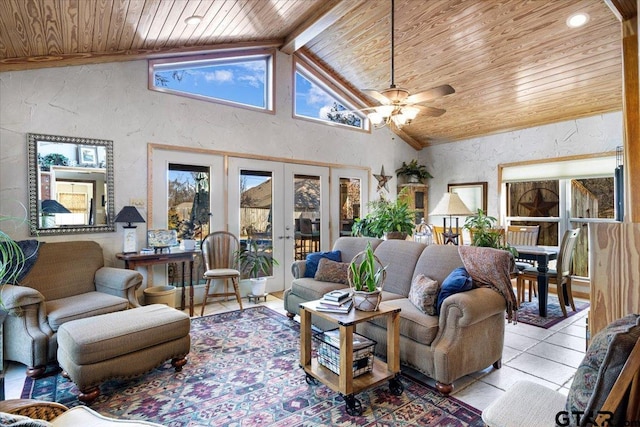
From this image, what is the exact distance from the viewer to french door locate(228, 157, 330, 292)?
4.91 m

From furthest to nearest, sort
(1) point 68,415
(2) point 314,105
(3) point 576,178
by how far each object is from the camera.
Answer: (2) point 314,105 < (3) point 576,178 < (1) point 68,415

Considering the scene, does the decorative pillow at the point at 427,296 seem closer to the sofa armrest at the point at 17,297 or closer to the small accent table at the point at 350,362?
the small accent table at the point at 350,362

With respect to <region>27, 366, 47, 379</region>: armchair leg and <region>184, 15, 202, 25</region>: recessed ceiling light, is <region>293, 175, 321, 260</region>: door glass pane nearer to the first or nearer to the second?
<region>184, 15, 202, 25</region>: recessed ceiling light

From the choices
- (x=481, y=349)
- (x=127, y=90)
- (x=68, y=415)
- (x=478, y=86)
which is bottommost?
(x=481, y=349)

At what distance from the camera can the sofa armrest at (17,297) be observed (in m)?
2.50

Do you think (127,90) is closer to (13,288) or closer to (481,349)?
(13,288)

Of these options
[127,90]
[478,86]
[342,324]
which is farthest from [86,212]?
[478,86]

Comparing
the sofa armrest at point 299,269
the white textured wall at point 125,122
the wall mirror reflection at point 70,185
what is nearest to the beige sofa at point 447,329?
the sofa armrest at point 299,269

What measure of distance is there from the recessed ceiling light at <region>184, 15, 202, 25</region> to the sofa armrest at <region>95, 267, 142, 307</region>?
8.68 feet

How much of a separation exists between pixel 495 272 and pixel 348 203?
3689 millimetres

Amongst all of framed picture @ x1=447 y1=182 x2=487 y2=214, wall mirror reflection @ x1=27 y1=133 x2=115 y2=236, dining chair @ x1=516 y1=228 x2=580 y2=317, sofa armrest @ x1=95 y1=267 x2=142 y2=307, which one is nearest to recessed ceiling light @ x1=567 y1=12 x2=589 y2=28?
dining chair @ x1=516 y1=228 x2=580 y2=317

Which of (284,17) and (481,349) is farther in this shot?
(284,17)

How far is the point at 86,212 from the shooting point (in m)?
3.72

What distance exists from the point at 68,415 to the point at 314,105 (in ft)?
17.0
